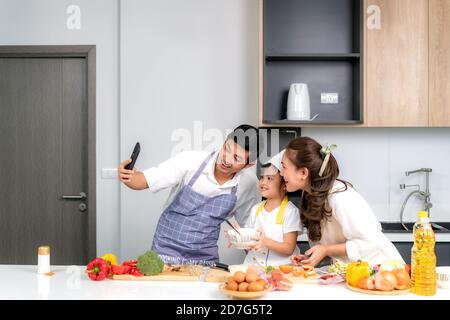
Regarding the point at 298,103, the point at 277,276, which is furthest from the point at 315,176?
the point at 298,103

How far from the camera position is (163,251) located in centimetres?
278

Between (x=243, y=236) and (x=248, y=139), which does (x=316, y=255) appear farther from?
(x=248, y=139)

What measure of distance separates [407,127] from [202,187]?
1825 mm

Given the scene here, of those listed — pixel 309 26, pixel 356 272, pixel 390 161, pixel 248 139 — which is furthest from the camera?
pixel 390 161

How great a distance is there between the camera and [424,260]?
198 cm

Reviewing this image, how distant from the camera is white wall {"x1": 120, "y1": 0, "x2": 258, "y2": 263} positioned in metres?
3.86

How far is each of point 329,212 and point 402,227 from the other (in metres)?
1.50

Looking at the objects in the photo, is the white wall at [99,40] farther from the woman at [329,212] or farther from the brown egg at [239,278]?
the brown egg at [239,278]

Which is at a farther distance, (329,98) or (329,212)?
(329,98)

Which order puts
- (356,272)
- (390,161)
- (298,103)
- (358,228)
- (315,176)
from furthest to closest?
(390,161) < (298,103) < (315,176) < (358,228) < (356,272)

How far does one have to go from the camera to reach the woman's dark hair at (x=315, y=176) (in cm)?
239

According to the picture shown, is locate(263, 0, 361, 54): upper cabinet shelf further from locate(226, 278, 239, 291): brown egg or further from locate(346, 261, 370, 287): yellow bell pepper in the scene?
locate(226, 278, 239, 291): brown egg

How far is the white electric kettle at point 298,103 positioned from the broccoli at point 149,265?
5.57ft
